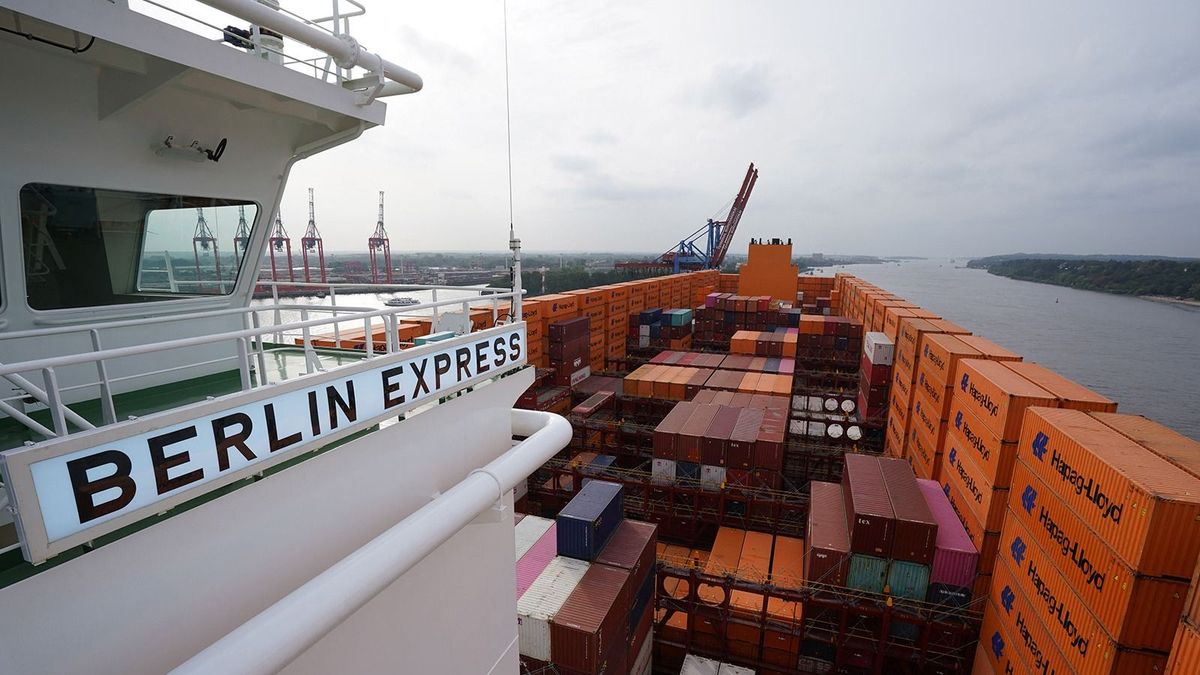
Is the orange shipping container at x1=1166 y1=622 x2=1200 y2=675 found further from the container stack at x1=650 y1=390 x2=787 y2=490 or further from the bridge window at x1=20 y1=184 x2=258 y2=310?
the bridge window at x1=20 y1=184 x2=258 y2=310

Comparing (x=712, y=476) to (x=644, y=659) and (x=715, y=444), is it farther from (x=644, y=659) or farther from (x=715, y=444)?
(x=644, y=659)

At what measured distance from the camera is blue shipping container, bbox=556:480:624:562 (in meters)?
14.3

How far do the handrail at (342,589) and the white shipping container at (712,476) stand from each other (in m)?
15.9

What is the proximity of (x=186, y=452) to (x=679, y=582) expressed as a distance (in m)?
16.8

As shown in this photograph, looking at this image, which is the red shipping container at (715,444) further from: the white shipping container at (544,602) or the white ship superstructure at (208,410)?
the white ship superstructure at (208,410)

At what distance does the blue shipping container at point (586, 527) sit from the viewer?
46.9ft

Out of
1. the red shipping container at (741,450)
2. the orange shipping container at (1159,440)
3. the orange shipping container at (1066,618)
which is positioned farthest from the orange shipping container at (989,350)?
the red shipping container at (741,450)

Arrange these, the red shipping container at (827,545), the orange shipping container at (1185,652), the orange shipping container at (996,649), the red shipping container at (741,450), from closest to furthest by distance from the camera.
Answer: the orange shipping container at (1185,652)
the orange shipping container at (996,649)
the red shipping container at (827,545)
the red shipping container at (741,450)

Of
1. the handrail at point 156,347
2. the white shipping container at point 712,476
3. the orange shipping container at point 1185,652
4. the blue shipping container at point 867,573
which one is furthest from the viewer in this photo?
the white shipping container at point 712,476

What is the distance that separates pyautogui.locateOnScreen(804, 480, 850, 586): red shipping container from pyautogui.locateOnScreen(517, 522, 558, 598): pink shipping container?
774 cm

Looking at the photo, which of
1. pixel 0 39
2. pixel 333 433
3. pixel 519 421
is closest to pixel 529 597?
pixel 519 421

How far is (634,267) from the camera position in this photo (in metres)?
92.4

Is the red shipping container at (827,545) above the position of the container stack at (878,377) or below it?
below

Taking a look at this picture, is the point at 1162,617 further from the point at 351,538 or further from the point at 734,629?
the point at 351,538
